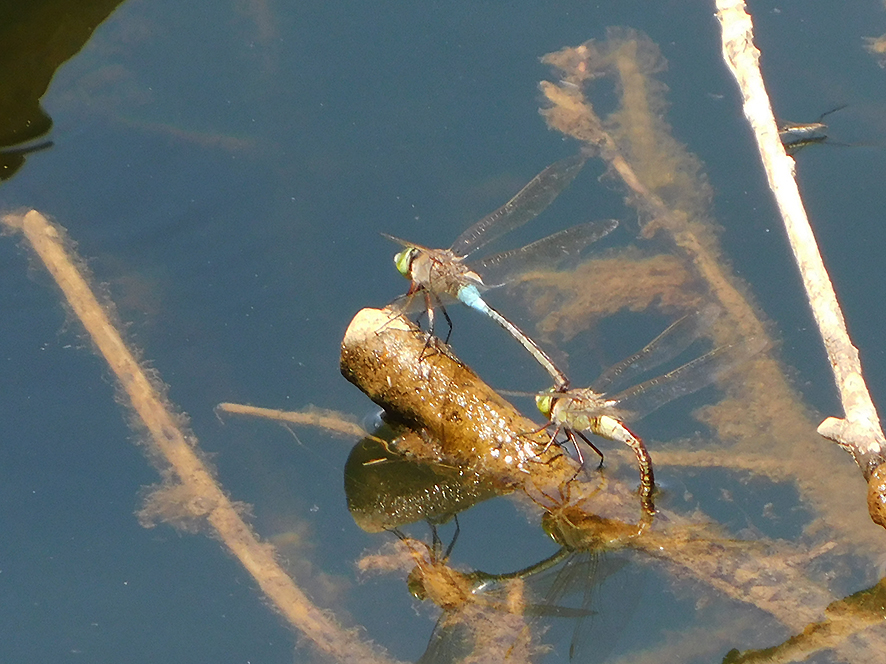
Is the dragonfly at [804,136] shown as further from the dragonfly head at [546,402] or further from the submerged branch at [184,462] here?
the submerged branch at [184,462]

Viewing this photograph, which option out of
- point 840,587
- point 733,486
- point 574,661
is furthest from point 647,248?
point 574,661

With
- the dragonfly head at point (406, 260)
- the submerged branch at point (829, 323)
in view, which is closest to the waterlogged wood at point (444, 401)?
the dragonfly head at point (406, 260)

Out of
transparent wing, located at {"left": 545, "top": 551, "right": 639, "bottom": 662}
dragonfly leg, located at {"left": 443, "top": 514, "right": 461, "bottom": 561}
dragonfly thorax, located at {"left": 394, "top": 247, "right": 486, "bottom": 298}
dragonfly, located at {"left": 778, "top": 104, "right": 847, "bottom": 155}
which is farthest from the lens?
dragonfly, located at {"left": 778, "top": 104, "right": 847, "bottom": 155}

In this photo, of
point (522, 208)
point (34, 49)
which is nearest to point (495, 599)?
point (522, 208)

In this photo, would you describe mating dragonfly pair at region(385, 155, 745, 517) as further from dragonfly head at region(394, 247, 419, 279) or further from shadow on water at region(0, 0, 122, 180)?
shadow on water at region(0, 0, 122, 180)

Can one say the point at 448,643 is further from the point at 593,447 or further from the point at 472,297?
the point at 472,297

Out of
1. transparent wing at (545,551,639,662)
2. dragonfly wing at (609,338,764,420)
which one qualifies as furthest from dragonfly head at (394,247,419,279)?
transparent wing at (545,551,639,662)

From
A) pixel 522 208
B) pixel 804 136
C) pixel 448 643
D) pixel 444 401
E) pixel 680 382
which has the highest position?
pixel 804 136
